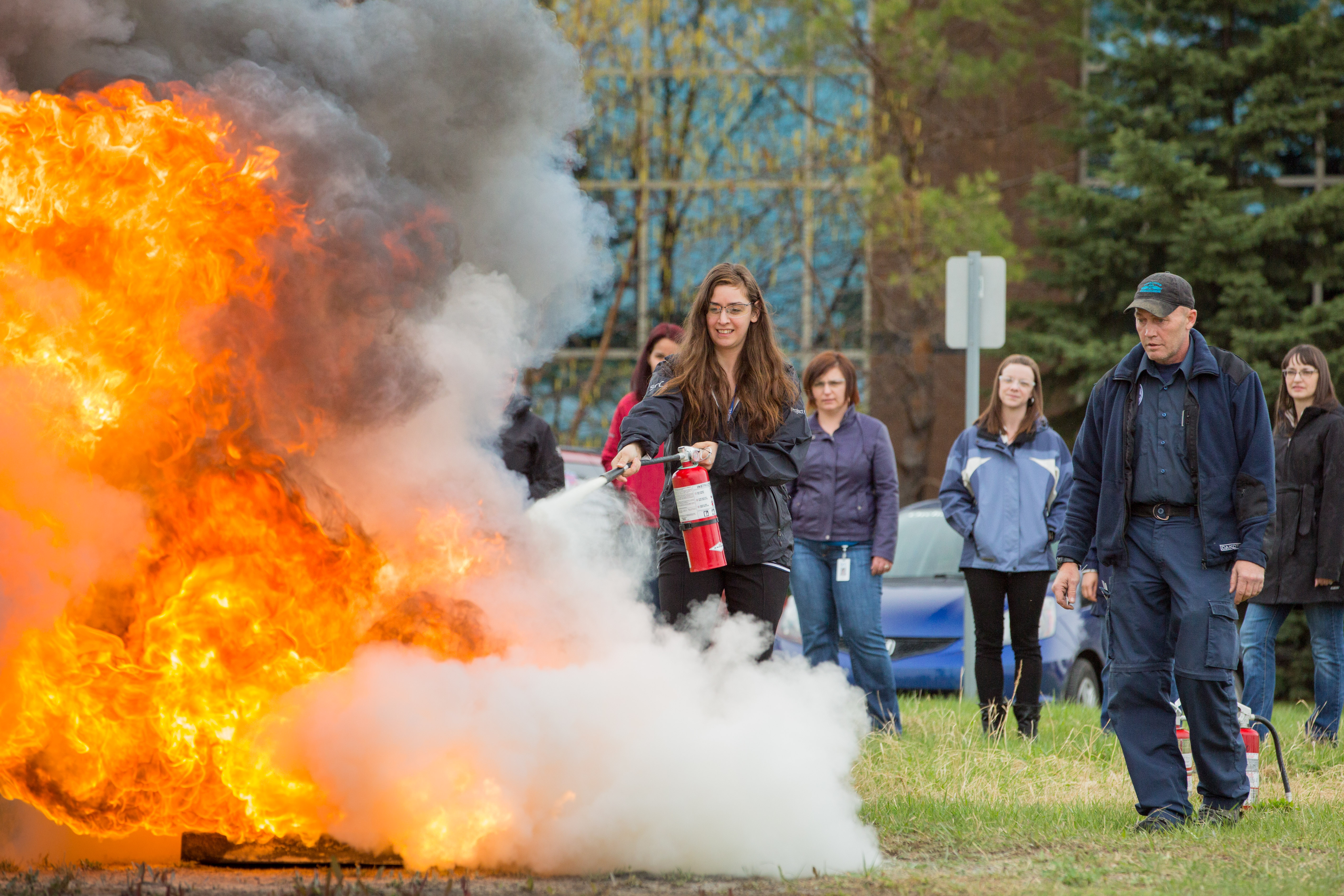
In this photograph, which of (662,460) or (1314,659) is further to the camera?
(1314,659)

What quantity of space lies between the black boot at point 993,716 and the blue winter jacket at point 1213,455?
6.29 ft

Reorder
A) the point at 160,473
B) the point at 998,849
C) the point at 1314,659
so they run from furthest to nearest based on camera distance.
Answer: the point at 1314,659
the point at 998,849
the point at 160,473

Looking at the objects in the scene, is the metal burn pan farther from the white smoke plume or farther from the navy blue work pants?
the navy blue work pants

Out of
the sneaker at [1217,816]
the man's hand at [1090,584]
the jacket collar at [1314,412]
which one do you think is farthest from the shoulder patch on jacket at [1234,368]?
the jacket collar at [1314,412]

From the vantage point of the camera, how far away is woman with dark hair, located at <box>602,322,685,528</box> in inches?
277

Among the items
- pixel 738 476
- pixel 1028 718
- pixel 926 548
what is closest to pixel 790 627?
pixel 926 548

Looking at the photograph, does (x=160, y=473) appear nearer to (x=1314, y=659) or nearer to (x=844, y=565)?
(x=844, y=565)

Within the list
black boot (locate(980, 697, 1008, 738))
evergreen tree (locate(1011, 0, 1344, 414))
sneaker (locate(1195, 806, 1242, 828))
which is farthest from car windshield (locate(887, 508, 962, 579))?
evergreen tree (locate(1011, 0, 1344, 414))

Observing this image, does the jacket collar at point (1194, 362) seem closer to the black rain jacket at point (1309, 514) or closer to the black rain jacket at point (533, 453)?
the black rain jacket at point (1309, 514)

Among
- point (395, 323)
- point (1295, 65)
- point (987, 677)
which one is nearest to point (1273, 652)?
point (987, 677)

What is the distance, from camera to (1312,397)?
768 centimetres

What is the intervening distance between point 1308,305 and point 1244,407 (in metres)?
11.3

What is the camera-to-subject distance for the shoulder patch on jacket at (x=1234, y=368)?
5363 millimetres

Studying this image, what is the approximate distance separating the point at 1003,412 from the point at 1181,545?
8.43ft
